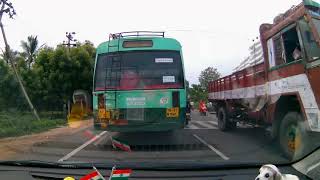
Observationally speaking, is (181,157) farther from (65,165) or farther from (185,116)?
(65,165)

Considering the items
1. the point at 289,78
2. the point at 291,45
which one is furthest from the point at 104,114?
the point at 291,45

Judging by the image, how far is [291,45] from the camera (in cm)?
952

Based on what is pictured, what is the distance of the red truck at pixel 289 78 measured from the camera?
28.0 ft

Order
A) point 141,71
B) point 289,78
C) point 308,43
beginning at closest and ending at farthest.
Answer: point 308,43, point 289,78, point 141,71

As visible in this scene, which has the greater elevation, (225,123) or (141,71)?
(141,71)

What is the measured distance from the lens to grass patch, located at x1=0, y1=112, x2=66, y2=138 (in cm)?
1935

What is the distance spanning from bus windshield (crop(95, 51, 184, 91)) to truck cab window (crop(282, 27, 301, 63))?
3.72 meters

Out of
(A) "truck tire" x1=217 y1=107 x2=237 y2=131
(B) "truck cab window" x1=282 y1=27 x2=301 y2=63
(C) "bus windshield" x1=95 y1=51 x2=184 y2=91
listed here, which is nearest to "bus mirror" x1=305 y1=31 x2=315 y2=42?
(B) "truck cab window" x1=282 y1=27 x2=301 y2=63

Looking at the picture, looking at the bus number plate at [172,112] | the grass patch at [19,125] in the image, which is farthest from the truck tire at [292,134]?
the grass patch at [19,125]

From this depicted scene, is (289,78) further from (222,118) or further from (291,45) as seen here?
(222,118)

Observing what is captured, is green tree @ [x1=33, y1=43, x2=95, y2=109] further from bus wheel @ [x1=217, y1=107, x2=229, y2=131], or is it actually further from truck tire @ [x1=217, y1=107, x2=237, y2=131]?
truck tire @ [x1=217, y1=107, x2=237, y2=131]

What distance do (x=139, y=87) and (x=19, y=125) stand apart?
33.4 feet

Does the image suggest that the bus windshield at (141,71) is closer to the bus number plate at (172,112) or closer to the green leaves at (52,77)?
the bus number plate at (172,112)

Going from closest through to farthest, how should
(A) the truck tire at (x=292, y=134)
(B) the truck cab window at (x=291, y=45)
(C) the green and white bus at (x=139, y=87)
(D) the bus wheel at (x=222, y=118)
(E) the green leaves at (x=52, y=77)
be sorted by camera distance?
(A) the truck tire at (x=292, y=134) → (B) the truck cab window at (x=291, y=45) → (C) the green and white bus at (x=139, y=87) → (D) the bus wheel at (x=222, y=118) → (E) the green leaves at (x=52, y=77)
